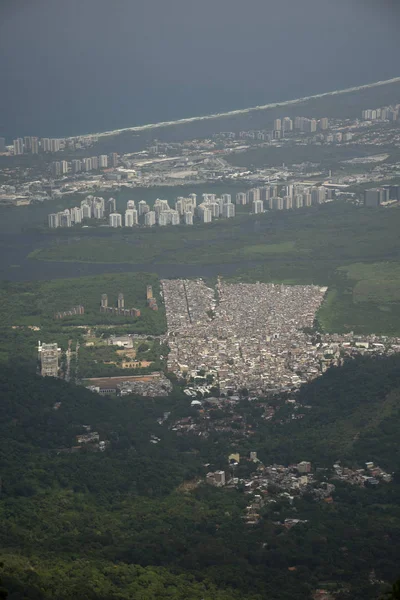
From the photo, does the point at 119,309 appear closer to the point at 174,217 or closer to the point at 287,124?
the point at 174,217

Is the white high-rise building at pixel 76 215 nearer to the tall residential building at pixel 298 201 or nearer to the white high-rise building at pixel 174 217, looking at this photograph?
the white high-rise building at pixel 174 217

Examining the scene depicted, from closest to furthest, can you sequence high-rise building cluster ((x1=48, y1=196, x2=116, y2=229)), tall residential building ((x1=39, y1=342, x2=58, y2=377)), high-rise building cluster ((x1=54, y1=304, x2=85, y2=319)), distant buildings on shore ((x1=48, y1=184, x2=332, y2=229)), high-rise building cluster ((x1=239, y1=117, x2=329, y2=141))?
1. tall residential building ((x1=39, y1=342, x2=58, y2=377))
2. high-rise building cluster ((x1=54, y1=304, x2=85, y2=319))
3. high-rise building cluster ((x1=48, y1=196, x2=116, y2=229))
4. distant buildings on shore ((x1=48, y1=184, x2=332, y2=229))
5. high-rise building cluster ((x1=239, y1=117, x2=329, y2=141))

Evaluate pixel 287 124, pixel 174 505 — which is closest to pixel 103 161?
pixel 287 124

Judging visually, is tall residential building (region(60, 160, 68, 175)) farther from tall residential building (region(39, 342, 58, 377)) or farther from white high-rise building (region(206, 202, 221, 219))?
tall residential building (region(39, 342, 58, 377))

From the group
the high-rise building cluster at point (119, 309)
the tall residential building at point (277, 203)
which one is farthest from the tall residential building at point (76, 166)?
the high-rise building cluster at point (119, 309)

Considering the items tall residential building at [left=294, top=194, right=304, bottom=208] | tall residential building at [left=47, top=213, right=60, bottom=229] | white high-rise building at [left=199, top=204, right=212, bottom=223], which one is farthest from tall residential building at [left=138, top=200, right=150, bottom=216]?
tall residential building at [left=294, top=194, right=304, bottom=208]

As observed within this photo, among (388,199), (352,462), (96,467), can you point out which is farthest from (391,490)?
(388,199)
